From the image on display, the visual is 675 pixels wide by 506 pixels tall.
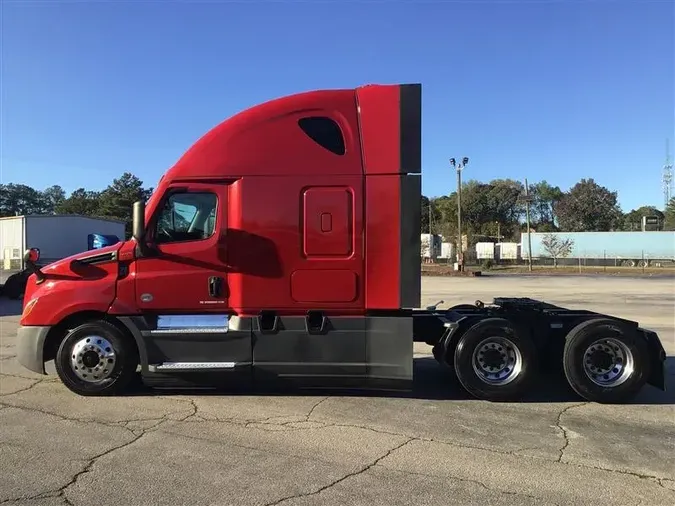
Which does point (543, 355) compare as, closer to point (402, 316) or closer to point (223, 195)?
point (402, 316)

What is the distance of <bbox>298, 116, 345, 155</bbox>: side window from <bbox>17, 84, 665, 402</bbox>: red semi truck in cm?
2

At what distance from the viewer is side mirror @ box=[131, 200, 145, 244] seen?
6.09 metres

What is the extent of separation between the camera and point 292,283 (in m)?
6.22

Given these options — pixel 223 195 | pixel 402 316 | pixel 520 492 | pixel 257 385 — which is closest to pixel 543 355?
pixel 402 316

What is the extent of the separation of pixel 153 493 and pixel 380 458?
5.86 feet

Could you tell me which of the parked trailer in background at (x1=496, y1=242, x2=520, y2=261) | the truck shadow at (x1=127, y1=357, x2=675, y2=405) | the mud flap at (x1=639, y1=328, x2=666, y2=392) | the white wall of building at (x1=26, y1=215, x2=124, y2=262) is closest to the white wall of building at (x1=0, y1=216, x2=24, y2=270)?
the white wall of building at (x1=26, y1=215, x2=124, y2=262)

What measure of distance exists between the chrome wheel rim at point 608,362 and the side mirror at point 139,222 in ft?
17.0

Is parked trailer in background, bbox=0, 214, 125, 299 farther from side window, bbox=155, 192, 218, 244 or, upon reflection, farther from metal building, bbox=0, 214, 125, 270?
side window, bbox=155, 192, 218, 244

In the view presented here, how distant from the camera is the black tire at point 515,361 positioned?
6.27 metres

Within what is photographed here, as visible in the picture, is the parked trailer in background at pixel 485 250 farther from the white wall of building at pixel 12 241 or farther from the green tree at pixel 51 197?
the green tree at pixel 51 197

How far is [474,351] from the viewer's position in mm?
6312

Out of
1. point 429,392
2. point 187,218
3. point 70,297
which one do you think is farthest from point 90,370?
point 429,392

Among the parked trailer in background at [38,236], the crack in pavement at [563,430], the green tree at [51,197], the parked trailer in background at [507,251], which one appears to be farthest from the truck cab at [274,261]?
the green tree at [51,197]

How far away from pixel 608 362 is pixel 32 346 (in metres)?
6.66
